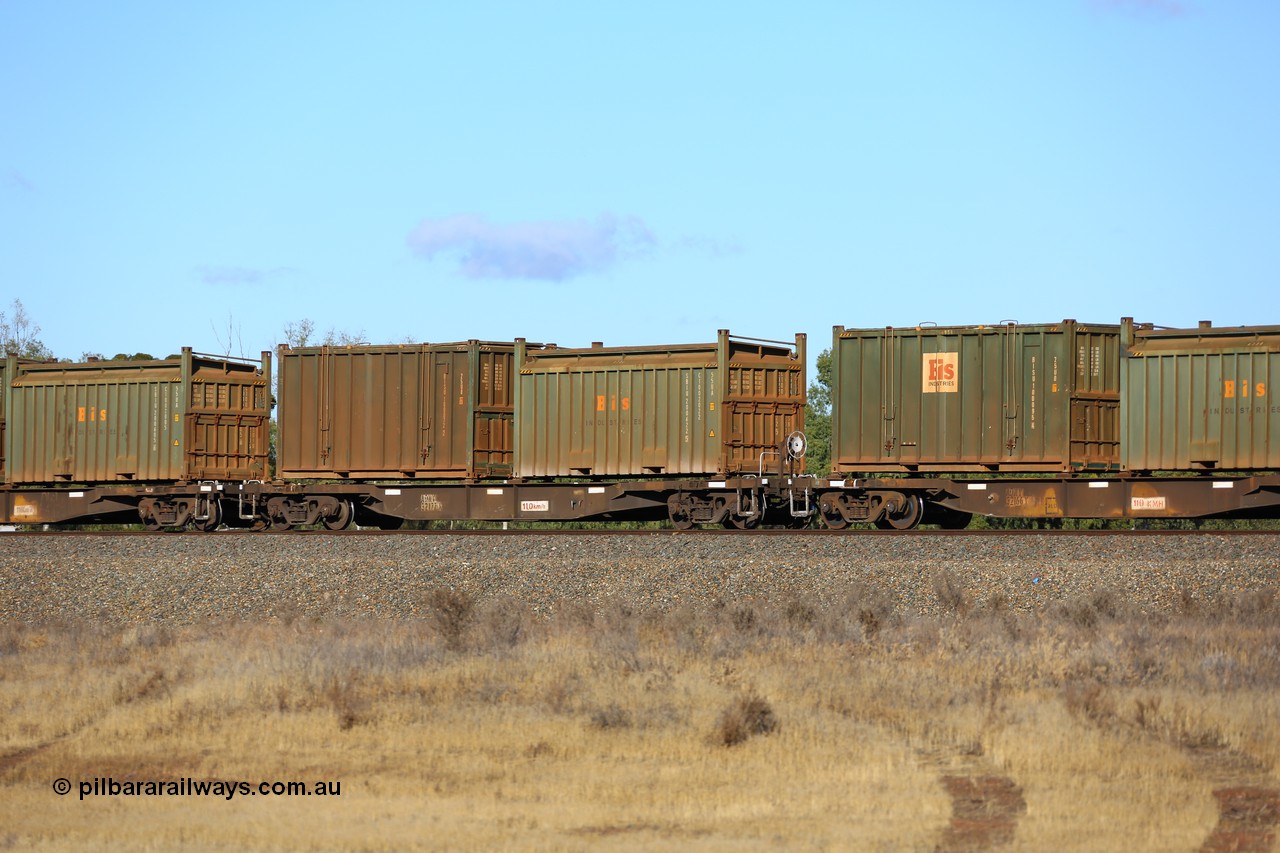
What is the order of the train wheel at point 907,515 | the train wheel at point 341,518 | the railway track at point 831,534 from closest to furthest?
the railway track at point 831,534, the train wheel at point 907,515, the train wheel at point 341,518

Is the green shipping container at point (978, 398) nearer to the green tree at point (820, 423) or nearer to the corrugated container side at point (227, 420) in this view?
the corrugated container side at point (227, 420)

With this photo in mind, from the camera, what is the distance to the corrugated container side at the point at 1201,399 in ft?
68.7

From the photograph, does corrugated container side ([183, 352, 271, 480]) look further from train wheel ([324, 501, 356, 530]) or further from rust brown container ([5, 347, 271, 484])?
train wheel ([324, 501, 356, 530])

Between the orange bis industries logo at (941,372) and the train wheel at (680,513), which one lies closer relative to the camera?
the orange bis industries logo at (941,372)

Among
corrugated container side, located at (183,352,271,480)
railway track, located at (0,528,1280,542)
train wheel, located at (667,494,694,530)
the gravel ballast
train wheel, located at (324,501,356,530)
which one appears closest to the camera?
the gravel ballast

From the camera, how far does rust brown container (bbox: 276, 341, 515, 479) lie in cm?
2422

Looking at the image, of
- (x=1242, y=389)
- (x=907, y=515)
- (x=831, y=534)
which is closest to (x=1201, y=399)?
(x=1242, y=389)

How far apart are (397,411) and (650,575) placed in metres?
9.84

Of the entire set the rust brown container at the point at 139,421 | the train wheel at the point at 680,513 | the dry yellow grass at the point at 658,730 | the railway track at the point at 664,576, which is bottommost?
the dry yellow grass at the point at 658,730

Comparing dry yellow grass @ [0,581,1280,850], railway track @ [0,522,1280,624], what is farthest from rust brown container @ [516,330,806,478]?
dry yellow grass @ [0,581,1280,850]

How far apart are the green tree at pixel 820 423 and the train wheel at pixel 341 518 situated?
3371 centimetres

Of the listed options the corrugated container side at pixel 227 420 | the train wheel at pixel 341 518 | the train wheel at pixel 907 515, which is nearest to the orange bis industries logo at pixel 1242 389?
the train wheel at pixel 907 515

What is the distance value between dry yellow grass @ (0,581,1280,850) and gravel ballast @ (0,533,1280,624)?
118 centimetres

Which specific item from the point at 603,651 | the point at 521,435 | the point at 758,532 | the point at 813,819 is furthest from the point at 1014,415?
the point at 813,819
